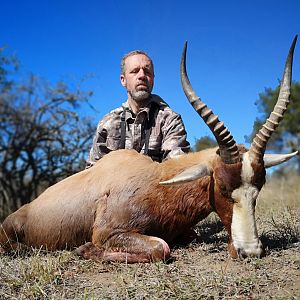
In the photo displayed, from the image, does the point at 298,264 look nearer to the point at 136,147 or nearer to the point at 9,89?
the point at 136,147

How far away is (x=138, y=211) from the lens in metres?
4.36

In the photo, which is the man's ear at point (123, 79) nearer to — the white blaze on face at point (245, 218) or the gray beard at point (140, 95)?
the gray beard at point (140, 95)

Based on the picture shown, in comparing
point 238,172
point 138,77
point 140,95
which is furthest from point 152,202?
point 138,77

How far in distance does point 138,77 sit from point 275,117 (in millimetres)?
2520

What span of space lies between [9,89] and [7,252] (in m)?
11.5

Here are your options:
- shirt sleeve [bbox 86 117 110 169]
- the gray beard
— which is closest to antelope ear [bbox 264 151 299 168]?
the gray beard

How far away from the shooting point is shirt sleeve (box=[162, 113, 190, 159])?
18.5 feet

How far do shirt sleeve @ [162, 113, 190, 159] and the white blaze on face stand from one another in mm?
1647

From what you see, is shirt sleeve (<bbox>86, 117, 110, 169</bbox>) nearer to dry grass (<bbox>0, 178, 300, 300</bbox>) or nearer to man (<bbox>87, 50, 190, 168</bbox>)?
man (<bbox>87, 50, 190, 168</bbox>)

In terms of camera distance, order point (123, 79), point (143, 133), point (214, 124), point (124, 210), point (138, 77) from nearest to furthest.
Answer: point (214, 124), point (124, 210), point (143, 133), point (138, 77), point (123, 79)

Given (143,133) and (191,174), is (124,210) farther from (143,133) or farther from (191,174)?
(143,133)

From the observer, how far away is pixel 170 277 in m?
3.36

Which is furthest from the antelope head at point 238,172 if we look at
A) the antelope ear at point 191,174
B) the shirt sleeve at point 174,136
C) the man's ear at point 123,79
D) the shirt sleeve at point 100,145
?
the man's ear at point 123,79

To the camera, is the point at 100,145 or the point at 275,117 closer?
the point at 275,117
